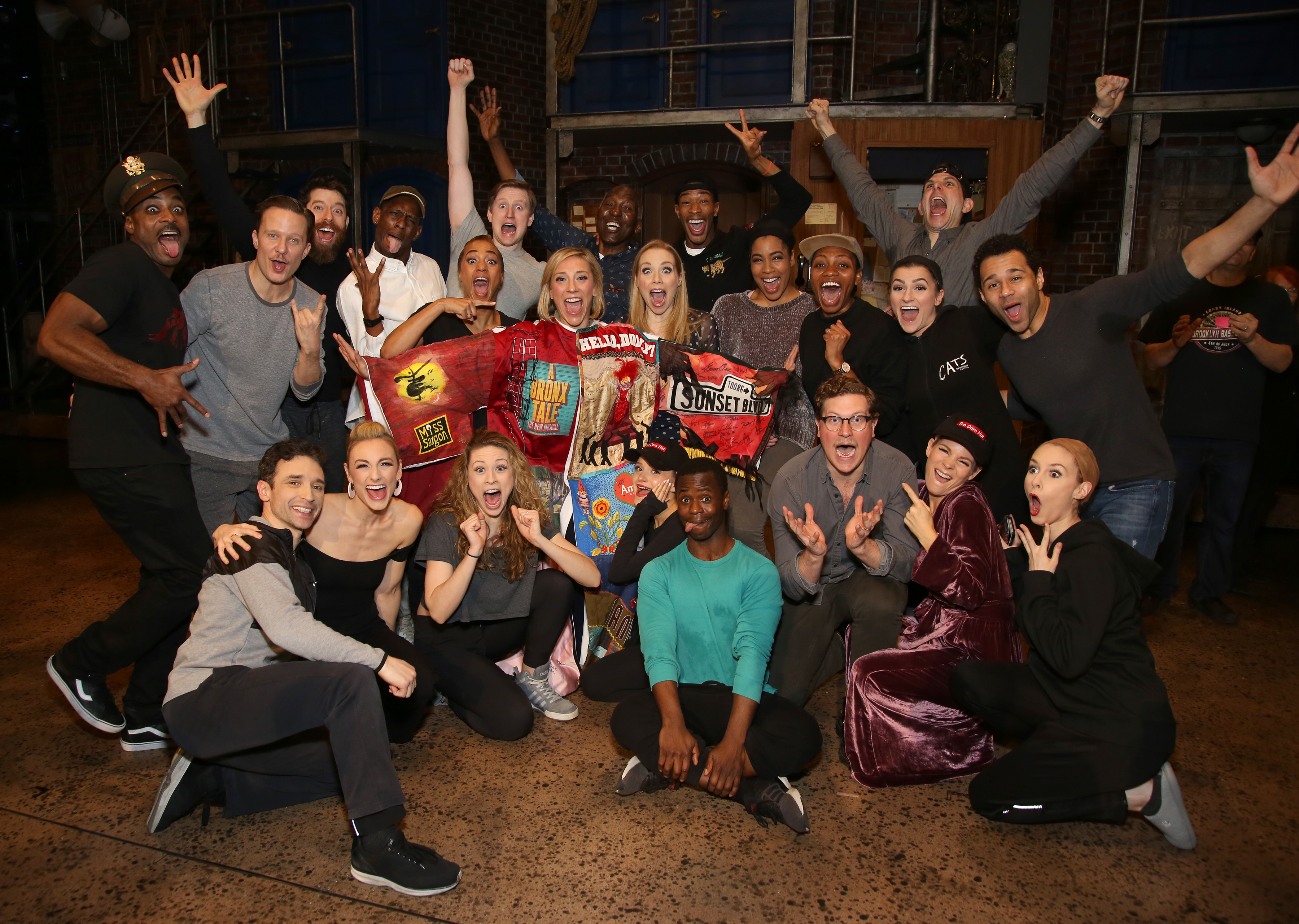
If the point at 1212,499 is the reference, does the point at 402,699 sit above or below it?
below

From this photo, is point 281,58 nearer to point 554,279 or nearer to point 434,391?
point 554,279

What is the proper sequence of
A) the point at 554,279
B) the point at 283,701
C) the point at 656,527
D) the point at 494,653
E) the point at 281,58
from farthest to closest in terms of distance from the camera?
the point at 281,58, the point at 554,279, the point at 656,527, the point at 494,653, the point at 283,701

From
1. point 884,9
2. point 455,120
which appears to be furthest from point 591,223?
point 455,120

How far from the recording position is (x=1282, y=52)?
7320mm

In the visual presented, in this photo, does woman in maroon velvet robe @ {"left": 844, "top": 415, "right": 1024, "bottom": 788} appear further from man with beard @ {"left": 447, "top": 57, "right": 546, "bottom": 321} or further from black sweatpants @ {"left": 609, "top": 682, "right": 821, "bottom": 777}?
man with beard @ {"left": 447, "top": 57, "right": 546, "bottom": 321}

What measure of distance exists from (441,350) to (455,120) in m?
1.56

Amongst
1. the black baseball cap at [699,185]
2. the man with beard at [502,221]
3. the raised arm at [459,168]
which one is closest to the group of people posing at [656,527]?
the man with beard at [502,221]

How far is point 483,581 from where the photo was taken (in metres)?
3.68

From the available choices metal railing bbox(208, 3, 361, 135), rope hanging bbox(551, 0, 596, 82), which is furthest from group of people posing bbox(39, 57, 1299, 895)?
rope hanging bbox(551, 0, 596, 82)

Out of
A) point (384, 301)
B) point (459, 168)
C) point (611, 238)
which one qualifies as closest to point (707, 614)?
point (384, 301)

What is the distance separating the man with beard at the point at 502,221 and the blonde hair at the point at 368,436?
125cm

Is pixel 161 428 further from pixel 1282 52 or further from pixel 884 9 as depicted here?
pixel 1282 52

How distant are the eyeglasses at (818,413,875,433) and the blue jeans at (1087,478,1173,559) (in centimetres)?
95

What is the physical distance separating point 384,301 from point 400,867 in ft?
8.58
